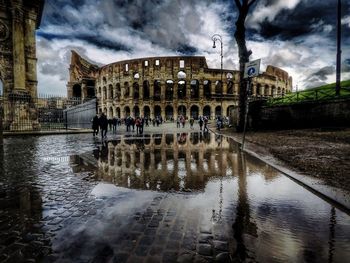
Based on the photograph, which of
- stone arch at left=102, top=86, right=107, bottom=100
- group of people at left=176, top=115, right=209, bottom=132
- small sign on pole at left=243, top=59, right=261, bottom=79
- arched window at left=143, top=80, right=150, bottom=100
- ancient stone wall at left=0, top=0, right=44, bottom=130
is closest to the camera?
small sign on pole at left=243, top=59, right=261, bottom=79

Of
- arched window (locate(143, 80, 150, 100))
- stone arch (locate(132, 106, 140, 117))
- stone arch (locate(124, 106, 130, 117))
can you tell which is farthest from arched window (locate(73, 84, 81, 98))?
arched window (locate(143, 80, 150, 100))

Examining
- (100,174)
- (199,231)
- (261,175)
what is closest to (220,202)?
(199,231)

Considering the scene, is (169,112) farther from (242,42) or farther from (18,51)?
(242,42)

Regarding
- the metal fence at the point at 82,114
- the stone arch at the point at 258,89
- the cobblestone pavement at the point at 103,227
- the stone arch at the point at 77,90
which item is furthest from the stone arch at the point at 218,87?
the cobblestone pavement at the point at 103,227

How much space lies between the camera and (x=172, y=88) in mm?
48844

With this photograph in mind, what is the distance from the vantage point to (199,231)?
2455 millimetres

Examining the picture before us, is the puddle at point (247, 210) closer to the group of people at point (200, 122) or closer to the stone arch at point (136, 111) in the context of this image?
the group of people at point (200, 122)

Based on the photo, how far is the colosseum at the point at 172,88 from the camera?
157 ft

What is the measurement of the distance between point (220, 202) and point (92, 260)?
1.84 metres

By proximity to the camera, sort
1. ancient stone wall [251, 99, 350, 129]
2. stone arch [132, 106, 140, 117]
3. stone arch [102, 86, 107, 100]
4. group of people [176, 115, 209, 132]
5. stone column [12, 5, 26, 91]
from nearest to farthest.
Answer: ancient stone wall [251, 99, 350, 129] → stone column [12, 5, 26, 91] → group of people [176, 115, 209, 132] → stone arch [132, 106, 140, 117] → stone arch [102, 86, 107, 100]

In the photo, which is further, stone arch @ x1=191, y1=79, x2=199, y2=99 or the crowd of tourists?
stone arch @ x1=191, y1=79, x2=199, y2=99

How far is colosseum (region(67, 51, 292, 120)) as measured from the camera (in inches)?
1886

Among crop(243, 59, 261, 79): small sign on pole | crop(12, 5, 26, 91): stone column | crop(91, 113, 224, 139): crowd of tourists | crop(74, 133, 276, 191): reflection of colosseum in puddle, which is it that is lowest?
crop(74, 133, 276, 191): reflection of colosseum in puddle

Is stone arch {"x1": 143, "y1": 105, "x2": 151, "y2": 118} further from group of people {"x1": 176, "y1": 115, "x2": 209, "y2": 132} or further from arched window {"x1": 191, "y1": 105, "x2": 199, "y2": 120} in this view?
group of people {"x1": 176, "y1": 115, "x2": 209, "y2": 132}
